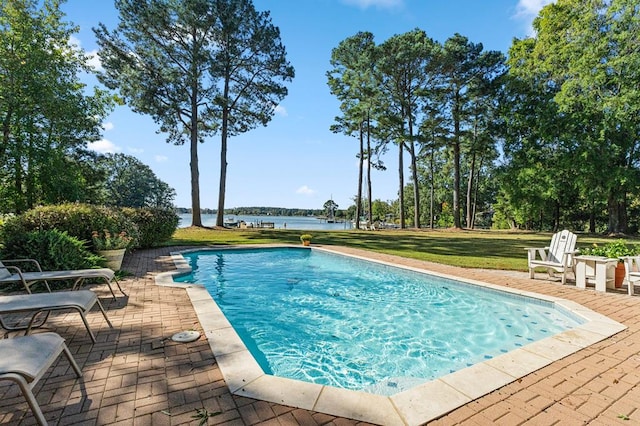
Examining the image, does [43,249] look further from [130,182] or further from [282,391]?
[130,182]

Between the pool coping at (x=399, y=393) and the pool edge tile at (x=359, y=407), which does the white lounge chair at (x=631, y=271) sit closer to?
the pool coping at (x=399, y=393)

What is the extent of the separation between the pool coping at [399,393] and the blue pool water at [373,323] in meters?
0.78

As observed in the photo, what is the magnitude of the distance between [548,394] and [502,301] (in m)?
3.72

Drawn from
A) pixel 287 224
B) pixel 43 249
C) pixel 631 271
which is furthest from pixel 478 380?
pixel 287 224

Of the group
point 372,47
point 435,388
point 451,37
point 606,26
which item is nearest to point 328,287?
point 435,388

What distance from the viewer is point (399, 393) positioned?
7.80 feet

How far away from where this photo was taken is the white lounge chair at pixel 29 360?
1.72m

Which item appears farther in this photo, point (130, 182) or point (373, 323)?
point (130, 182)

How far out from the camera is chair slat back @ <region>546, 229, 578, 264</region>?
21.4ft

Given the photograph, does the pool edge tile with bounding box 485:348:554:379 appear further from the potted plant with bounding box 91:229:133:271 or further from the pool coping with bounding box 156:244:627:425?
the potted plant with bounding box 91:229:133:271

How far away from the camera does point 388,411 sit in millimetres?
2150

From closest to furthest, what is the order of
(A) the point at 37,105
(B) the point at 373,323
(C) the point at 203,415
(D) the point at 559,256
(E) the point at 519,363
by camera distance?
1. (C) the point at 203,415
2. (E) the point at 519,363
3. (B) the point at 373,323
4. (D) the point at 559,256
5. (A) the point at 37,105

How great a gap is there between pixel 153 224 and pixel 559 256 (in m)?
12.4

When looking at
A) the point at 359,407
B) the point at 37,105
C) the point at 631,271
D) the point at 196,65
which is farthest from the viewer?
the point at 196,65
